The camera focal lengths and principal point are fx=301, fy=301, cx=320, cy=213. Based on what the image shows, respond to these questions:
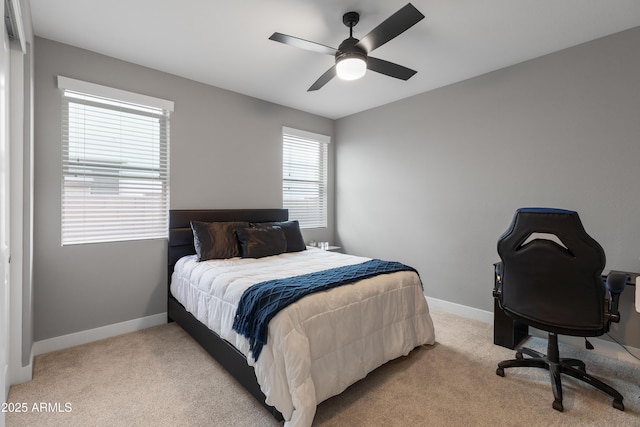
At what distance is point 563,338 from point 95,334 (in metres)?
4.36

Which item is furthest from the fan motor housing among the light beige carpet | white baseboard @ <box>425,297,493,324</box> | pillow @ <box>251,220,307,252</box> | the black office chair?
white baseboard @ <box>425,297,493,324</box>

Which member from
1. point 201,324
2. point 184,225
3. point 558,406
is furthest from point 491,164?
point 184,225

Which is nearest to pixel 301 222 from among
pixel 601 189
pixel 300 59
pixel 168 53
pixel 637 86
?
pixel 300 59

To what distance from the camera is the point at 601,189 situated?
2572 millimetres

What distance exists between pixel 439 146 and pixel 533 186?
1089mm

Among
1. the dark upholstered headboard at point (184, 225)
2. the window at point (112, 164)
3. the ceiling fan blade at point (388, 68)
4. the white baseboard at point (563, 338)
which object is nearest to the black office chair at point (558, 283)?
the white baseboard at point (563, 338)

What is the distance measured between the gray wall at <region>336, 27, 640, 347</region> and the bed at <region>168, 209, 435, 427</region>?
1.27 m

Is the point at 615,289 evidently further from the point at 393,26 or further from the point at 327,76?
the point at 327,76

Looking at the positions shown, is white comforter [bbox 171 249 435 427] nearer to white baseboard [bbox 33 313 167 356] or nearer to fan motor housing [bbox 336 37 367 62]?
white baseboard [bbox 33 313 167 356]

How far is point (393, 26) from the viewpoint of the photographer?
1.90 metres

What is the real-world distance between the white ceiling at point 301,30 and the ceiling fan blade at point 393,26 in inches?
10.7

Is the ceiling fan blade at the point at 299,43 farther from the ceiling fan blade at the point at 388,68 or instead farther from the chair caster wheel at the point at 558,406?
the chair caster wheel at the point at 558,406

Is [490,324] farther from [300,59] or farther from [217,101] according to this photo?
[217,101]

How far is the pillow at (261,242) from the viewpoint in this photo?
3.17m
